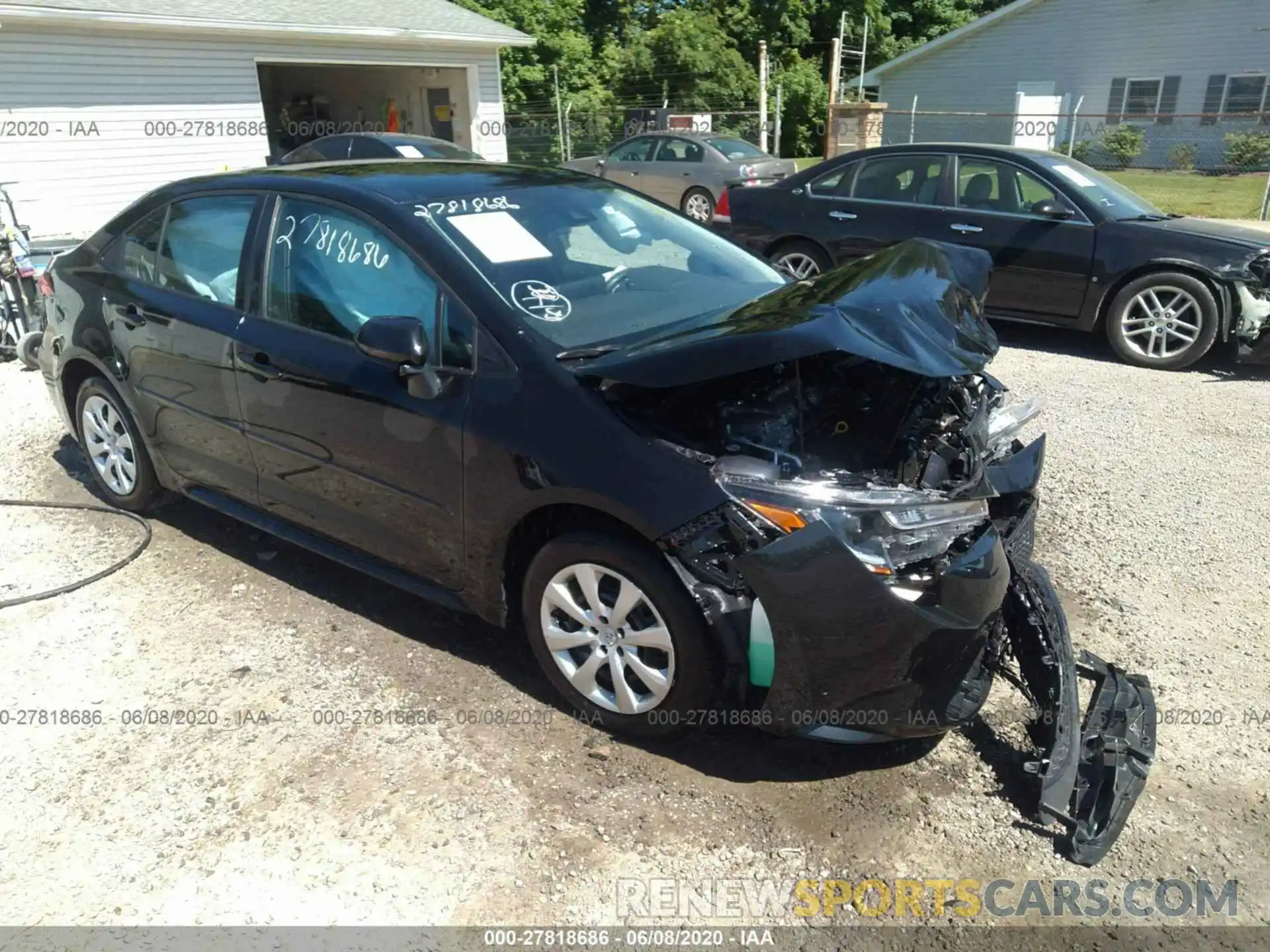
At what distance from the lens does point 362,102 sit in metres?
22.6

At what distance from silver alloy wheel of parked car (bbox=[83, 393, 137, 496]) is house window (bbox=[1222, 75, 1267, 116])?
28.0m

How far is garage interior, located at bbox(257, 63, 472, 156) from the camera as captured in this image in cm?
2006

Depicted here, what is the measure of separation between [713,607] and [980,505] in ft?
2.80

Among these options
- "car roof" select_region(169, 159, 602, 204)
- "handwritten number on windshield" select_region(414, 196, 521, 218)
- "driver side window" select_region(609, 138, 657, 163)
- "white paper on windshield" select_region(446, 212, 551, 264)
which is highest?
"car roof" select_region(169, 159, 602, 204)

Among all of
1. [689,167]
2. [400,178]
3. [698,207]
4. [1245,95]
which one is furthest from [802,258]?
[1245,95]

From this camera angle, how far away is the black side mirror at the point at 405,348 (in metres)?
3.11

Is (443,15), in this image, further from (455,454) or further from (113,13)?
(455,454)

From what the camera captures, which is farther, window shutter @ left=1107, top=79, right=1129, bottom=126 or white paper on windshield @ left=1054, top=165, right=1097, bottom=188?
window shutter @ left=1107, top=79, right=1129, bottom=126

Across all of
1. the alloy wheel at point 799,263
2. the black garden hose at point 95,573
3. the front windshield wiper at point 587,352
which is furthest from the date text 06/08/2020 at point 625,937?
the alloy wheel at point 799,263

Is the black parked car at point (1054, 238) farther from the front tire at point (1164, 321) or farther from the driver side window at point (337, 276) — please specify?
the driver side window at point (337, 276)

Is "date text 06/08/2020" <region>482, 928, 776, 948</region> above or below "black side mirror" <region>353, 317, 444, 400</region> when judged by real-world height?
below

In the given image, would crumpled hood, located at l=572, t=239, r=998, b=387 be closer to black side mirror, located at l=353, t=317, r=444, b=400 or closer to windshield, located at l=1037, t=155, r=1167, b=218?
black side mirror, located at l=353, t=317, r=444, b=400

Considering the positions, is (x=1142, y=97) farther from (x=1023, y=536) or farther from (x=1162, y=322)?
(x=1023, y=536)

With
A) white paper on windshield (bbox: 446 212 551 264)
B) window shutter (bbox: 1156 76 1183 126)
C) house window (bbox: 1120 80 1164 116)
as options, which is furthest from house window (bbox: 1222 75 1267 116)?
white paper on windshield (bbox: 446 212 551 264)
